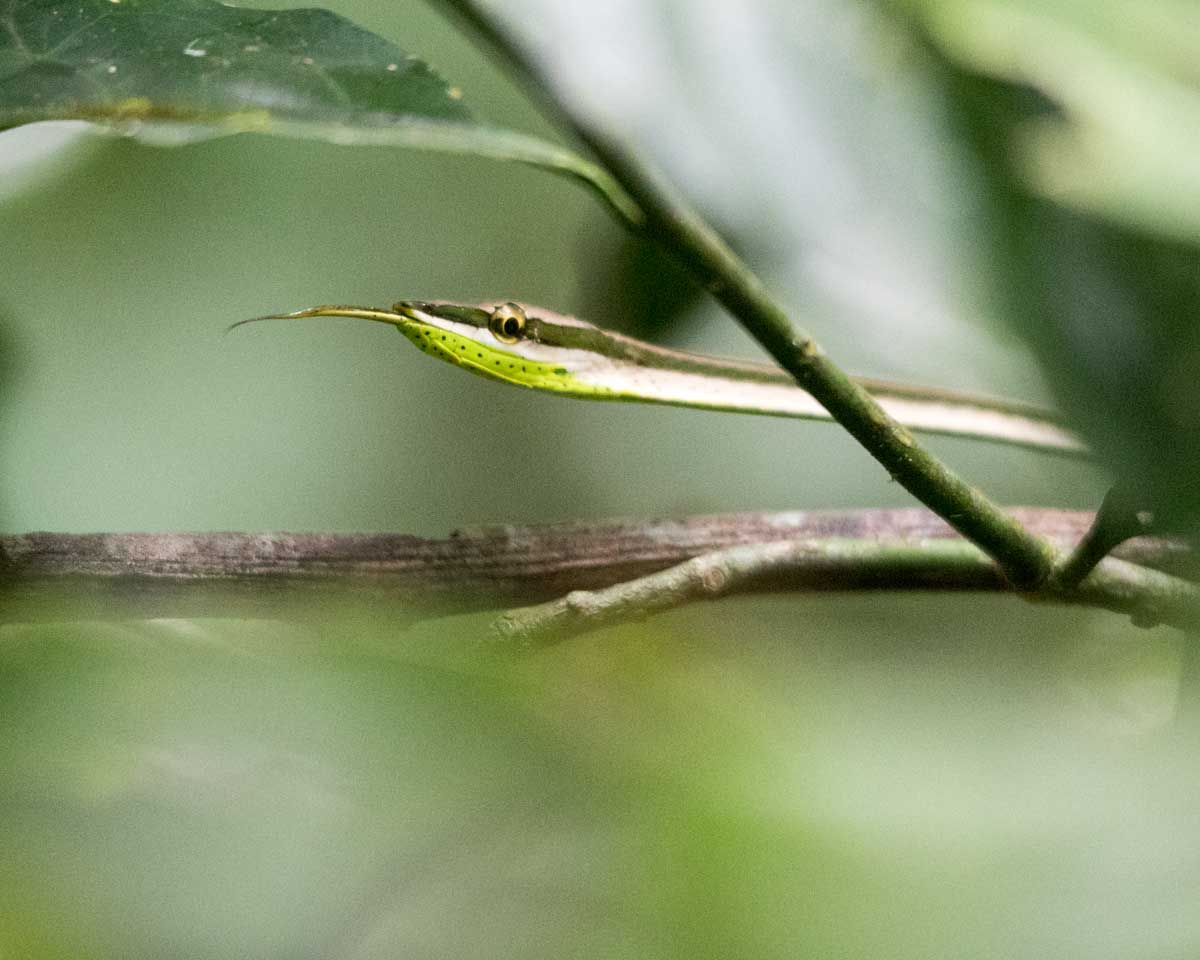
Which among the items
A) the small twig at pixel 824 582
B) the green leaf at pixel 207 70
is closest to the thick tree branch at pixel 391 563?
the small twig at pixel 824 582

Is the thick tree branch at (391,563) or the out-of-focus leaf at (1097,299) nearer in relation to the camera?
the out-of-focus leaf at (1097,299)

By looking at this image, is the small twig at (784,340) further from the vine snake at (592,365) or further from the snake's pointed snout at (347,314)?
the snake's pointed snout at (347,314)

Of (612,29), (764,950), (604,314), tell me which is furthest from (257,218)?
(764,950)

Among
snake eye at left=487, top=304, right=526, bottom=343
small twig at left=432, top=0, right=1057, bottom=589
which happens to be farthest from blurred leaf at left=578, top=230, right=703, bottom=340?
small twig at left=432, top=0, right=1057, bottom=589

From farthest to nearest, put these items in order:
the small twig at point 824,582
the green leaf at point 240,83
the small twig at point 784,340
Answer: the small twig at point 824,582, the green leaf at point 240,83, the small twig at point 784,340

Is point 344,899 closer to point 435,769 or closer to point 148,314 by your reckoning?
point 435,769
